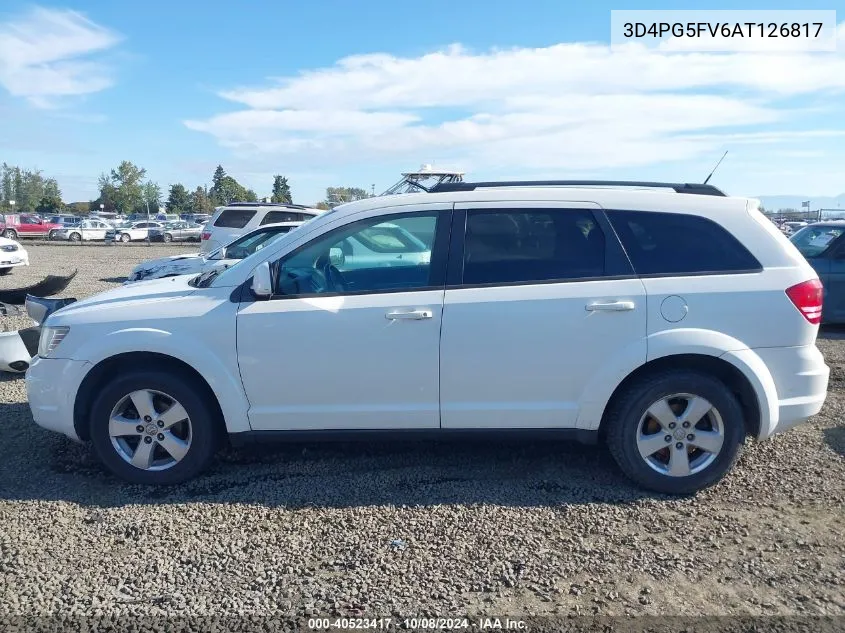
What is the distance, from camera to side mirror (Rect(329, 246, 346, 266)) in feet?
14.7

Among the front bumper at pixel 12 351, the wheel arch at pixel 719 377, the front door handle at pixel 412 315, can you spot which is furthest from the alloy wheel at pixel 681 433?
the front bumper at pixel 12 351

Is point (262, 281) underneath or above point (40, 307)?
above

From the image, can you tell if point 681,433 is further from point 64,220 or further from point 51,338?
point 64,220

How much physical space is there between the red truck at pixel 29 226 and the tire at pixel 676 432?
4706 centimetres

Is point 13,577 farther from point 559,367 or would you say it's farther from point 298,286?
point 559,367

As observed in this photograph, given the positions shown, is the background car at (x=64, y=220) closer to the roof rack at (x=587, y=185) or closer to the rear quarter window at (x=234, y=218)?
the rear quarter window at (x=234, y=218)

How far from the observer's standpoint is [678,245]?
4.20m

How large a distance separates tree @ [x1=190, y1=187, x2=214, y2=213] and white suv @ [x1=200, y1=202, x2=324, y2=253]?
74917 mm

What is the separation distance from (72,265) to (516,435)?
73.0 ft

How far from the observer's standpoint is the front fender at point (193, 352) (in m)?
4.18

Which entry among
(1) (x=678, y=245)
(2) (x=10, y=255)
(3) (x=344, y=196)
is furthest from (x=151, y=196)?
(1) (x=678, y=245)

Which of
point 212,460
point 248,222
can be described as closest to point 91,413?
point 212,460

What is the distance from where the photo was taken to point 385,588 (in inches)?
128

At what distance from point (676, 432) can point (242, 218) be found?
13.2m
